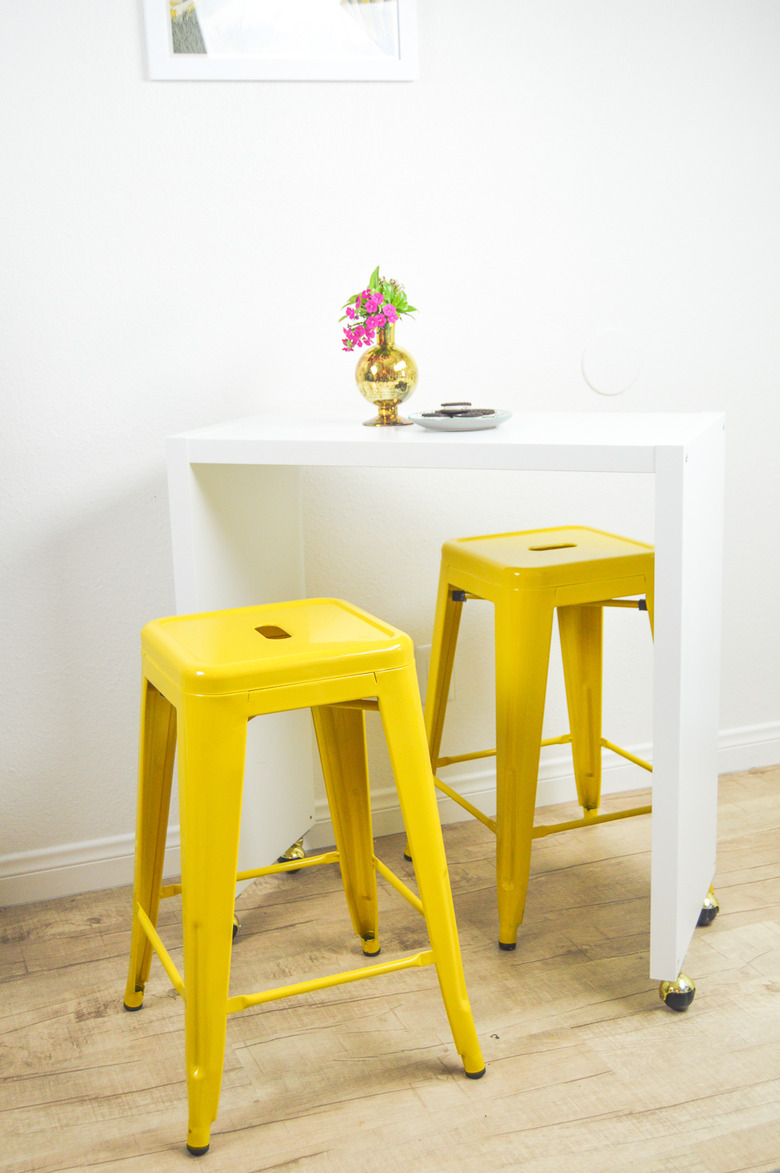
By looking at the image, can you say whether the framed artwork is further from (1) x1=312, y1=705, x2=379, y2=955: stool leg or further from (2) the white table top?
(1) x1=312, y1=705, x2=379, y2=955: stool leg

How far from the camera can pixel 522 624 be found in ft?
5.20

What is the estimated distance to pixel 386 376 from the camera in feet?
5.51

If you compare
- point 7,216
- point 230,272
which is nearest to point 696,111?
point 230,272

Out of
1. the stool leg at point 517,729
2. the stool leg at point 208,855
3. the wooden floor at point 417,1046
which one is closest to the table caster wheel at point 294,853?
the wooden floor at point 417,1046

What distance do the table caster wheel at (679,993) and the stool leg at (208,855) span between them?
2.18ft

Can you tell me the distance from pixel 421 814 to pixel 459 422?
1.97 feet

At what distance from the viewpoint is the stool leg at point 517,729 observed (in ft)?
5.20

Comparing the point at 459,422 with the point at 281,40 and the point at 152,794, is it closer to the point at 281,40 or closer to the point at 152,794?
the point at 152,794

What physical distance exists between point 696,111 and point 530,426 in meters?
0.93

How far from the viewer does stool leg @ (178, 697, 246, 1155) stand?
3.85ft

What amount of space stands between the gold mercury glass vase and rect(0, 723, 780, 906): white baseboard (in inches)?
33.0

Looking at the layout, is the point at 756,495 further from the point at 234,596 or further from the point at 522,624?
the point at 234,596

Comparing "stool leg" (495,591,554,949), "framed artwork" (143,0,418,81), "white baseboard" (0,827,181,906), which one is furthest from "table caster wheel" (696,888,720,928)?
"framed artwork" (143,0,418,81)

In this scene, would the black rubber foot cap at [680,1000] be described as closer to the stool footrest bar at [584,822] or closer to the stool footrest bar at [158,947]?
the stool footrest bar at [584,822]
